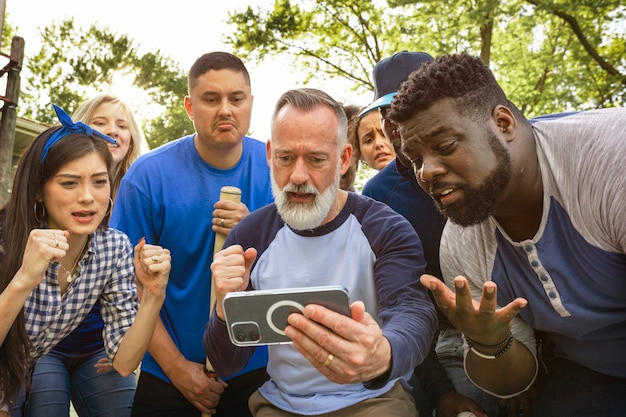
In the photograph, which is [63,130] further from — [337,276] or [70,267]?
[337,276]

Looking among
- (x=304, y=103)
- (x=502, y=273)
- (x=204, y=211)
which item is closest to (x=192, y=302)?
(x=204, y=211)

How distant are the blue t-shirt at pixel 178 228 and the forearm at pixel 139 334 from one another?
452mm

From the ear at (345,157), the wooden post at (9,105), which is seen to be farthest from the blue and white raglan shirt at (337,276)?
the wooden post at (9,105)

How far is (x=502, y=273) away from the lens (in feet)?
8.37

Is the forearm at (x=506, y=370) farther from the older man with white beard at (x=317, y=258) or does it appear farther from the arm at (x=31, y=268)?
the arm at (x=31, y=268)

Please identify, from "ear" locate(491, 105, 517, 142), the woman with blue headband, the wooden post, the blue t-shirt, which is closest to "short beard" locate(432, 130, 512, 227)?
"ear" locate(491, 105, 517, 142)

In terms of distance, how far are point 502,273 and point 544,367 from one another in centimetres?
66

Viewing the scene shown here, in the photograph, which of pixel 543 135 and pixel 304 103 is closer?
pixel 543 135

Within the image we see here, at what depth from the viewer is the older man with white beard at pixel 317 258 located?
235 centimetres

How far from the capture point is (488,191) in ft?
7.63

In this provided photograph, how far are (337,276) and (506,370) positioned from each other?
2.65 ft

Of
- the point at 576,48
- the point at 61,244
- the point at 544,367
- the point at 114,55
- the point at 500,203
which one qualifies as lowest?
the point at 544,367

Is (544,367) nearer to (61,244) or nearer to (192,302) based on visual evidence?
(192,302)

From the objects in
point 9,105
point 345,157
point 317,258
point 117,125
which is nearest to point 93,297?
point 317,258
